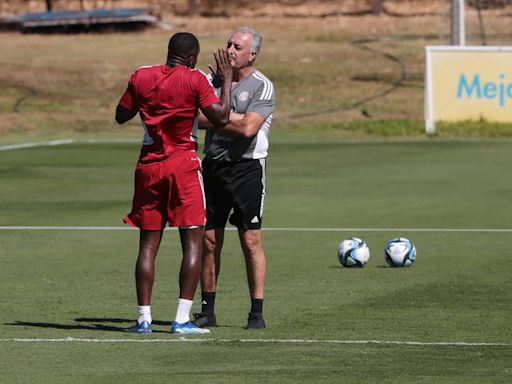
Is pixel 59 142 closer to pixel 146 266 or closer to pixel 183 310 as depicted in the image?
pixel 146 266

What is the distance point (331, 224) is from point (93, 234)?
294cm

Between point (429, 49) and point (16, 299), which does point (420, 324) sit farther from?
point (429, 49)

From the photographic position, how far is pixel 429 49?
32.7 m

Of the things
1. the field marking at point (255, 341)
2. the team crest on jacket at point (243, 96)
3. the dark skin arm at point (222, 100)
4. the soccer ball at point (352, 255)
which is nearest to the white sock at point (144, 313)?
the field marking at point (255, 341)

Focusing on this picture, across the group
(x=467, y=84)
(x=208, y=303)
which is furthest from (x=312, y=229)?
(x=467, y=84)

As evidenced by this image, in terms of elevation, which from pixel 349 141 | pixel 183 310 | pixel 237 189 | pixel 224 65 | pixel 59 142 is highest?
pixel 224 65

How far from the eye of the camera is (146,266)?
35.9 ft

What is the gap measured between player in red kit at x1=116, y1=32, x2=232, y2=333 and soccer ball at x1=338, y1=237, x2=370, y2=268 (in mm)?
4187

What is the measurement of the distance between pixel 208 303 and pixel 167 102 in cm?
165

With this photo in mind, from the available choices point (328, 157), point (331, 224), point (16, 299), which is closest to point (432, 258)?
point (331, 224)

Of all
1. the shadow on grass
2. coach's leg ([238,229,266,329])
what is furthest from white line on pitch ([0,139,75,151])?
coach's leg ([238,229,266,329])

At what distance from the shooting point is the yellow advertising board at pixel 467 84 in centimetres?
3262

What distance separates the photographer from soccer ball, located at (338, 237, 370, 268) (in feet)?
49.0

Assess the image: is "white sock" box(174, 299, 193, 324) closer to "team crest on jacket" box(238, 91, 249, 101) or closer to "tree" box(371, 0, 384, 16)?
"team crest on jacket" box(238, 91, 249, 101)
